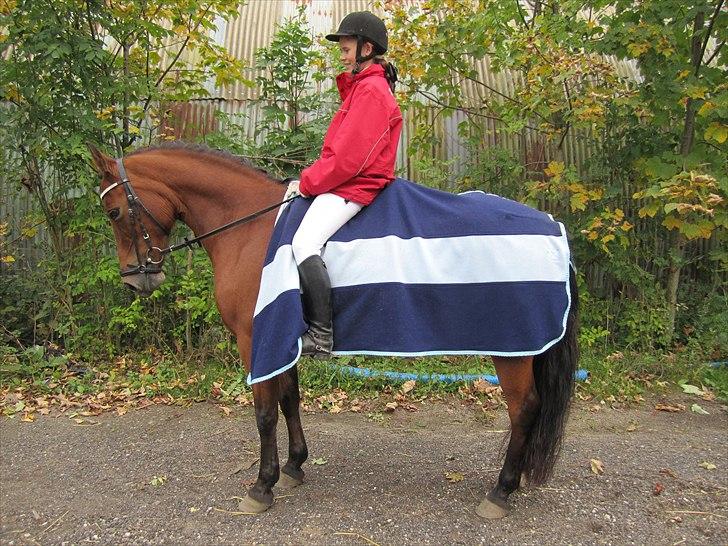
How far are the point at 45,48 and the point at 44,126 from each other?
716 millimetres

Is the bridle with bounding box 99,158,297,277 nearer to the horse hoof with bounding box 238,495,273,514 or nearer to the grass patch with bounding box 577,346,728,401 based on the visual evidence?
the horse hoof with bounding box 238,495,273,514

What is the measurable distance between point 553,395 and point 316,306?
4.96ft

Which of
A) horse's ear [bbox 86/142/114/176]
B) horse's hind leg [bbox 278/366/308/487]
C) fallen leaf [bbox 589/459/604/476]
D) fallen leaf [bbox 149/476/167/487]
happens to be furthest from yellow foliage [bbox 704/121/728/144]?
fallen leaf [bbox 149/476/167/487]

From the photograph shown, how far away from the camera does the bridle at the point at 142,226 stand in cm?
317

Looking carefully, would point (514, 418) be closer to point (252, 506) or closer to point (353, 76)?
point (252, 506)

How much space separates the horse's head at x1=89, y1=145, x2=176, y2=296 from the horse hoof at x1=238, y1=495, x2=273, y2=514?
139 centimetres

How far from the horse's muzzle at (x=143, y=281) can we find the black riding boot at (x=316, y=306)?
3.14 ft

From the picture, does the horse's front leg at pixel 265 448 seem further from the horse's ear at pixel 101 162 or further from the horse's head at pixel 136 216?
the horse's ear at pixel 101 162

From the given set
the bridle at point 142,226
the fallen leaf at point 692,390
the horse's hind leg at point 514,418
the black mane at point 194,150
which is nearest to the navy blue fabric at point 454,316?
the horse's hind leg at point 514,418

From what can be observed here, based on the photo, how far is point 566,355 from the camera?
322 cm

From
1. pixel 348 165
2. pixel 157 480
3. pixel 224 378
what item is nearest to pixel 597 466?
pixel 348 165

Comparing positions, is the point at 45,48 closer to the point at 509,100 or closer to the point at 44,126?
the point at 44,126

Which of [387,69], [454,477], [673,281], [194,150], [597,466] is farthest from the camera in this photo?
[673,281]

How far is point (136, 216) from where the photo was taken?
3.17 meters
